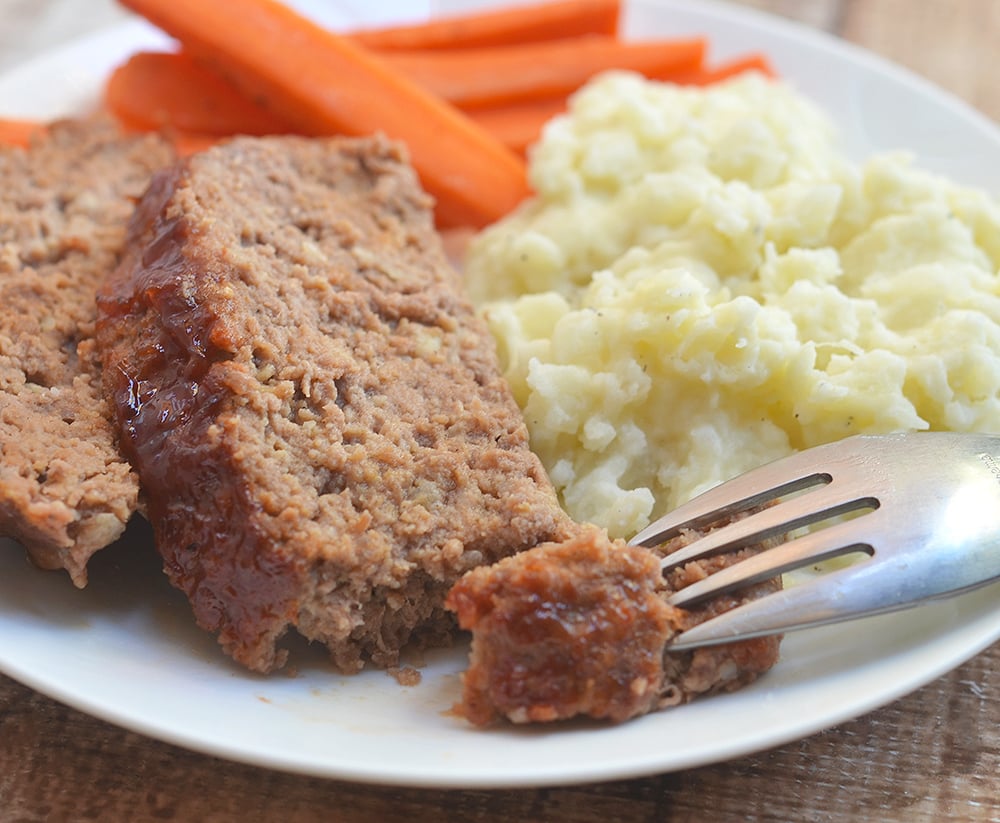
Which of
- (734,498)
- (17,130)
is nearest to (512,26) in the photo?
(17,130)

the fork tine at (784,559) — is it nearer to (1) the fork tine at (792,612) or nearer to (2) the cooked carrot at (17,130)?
(1) the fork tine at (792,612)

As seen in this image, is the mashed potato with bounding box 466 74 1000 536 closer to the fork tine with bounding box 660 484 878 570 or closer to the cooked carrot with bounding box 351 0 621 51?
the fork tine with bounding box 660 484 878 570

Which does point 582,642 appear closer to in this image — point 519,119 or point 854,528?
point 854,528

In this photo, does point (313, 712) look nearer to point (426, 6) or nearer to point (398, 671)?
point (398, 671)

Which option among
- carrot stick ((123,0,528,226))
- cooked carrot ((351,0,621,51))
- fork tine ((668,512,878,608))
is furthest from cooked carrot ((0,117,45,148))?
fork tine ((668,512,878,608))

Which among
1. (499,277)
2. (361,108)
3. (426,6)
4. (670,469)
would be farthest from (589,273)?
(426,6)

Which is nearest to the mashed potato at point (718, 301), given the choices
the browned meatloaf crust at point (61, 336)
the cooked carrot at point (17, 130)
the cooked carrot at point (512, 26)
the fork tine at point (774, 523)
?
the fork tine at point (774, 523)
